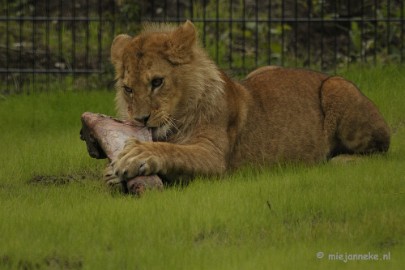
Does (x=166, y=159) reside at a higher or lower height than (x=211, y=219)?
higher

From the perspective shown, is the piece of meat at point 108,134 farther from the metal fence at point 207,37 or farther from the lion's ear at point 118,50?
the metal fence at point 207,37

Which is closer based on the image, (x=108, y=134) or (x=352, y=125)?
(x=108, y=134)

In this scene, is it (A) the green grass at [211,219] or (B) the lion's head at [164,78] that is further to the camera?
(B) the lion's head at [164,78]

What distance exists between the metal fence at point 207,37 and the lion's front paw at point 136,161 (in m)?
5.93

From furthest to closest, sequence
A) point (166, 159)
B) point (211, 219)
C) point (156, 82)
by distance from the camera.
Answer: point (156, 82), point (166, 159), point (211, 219)

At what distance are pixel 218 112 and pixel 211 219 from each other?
2.10 metres

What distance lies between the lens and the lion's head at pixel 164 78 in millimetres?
8852

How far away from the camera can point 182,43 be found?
364 inches

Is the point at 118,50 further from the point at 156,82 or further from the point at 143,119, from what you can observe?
the point at 143,119

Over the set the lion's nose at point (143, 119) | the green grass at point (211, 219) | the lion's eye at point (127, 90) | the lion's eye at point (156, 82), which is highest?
the lion's eye at point (156, 82)

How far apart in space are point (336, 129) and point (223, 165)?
5.16 feet

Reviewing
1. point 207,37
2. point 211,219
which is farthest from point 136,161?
point 207,37

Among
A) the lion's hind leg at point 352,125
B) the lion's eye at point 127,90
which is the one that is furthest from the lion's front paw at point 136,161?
the lion's hind leg at point 352,125

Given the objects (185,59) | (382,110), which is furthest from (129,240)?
(382,110)
